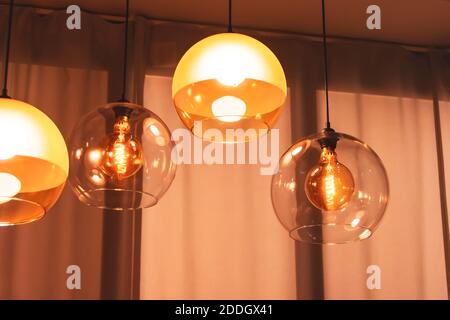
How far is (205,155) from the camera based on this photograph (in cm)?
338

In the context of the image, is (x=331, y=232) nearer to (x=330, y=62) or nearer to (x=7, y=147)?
(x=7, y=147)

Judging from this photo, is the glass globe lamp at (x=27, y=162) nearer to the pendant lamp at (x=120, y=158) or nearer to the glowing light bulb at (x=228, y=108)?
the pendant lamp at (x=120, y=158)

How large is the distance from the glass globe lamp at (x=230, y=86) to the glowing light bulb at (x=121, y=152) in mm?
163

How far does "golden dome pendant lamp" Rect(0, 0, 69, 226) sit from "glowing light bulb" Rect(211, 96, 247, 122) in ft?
1.13

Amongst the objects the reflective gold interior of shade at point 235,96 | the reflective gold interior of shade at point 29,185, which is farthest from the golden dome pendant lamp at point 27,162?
the reflective gold interior of shade at point 235,96

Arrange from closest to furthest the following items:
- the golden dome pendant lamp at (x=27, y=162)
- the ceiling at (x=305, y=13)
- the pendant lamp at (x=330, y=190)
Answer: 1. the golden dome pendant lamp at (x=27, y=162)
2. the pendant lamp at (x=330, y=190)
3. the ceiling at (x=305, y=13)

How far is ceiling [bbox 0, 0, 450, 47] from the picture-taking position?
132 inches

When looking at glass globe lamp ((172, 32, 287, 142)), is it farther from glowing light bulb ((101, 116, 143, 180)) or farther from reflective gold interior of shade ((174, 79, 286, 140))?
glowing light bulb ((101, 116, 143, 180))

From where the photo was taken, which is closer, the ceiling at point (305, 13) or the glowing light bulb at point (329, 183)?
the glowing light bulb at point (329, 183)

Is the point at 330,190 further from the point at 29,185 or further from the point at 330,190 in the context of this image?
the point at 29,185

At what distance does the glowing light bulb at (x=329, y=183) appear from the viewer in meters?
1.67

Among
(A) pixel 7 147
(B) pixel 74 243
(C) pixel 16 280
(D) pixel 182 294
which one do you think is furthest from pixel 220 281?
(A) pixel 7 147

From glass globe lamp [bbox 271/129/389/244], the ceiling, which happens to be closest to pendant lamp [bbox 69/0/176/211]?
glass globe lamp [bbox 271/129/389/244]

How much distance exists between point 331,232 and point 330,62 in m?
2.02
